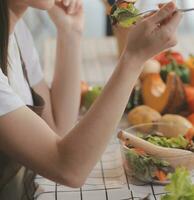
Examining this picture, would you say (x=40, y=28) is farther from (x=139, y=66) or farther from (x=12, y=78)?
(x=139, y=66)

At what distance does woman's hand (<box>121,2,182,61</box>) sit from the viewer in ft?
2.54

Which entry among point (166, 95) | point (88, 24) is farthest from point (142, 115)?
point (88, 24)

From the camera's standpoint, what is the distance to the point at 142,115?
4.10ft

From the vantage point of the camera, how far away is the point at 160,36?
0.78 m

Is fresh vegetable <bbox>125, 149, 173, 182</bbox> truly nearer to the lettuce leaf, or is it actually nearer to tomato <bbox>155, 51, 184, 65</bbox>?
the lettuce leaf

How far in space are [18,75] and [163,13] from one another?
50 cm

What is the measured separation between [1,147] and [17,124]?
67mm

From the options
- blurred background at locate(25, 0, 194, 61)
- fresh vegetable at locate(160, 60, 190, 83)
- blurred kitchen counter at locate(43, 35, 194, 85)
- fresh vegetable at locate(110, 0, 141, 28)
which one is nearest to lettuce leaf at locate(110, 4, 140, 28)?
fresh vegetable at locate(110, 0, 141, 28)

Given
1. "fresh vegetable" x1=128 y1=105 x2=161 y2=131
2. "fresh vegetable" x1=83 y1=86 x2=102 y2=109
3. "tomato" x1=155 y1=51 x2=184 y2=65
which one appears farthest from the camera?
"tomato" x1=155 y1=51 x2=184 y2=65

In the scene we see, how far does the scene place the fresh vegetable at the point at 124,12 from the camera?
837 millimetres

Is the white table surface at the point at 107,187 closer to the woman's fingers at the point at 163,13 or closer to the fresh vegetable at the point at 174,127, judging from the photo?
the fresh vegetable at the point at 174,127

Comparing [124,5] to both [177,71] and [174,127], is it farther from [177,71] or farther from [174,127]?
[177,71]

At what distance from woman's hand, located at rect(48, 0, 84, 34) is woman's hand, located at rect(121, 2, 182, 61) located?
0.54 metres

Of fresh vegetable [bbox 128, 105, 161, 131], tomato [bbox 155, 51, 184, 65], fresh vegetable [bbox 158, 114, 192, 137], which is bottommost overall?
fresh vegetable [bbox 128, 105, 161, 131]
